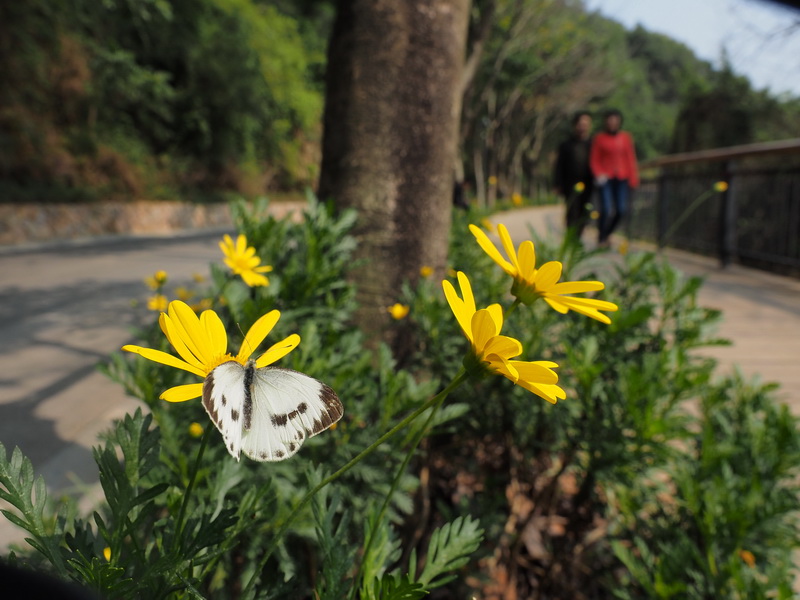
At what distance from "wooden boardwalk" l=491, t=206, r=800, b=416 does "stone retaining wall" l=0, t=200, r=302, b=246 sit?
6036mm

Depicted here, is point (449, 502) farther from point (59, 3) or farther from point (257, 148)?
point (257, 148)

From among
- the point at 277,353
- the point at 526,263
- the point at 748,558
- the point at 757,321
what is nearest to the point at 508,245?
the point at 526,263

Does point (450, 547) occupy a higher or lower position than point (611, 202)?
lower

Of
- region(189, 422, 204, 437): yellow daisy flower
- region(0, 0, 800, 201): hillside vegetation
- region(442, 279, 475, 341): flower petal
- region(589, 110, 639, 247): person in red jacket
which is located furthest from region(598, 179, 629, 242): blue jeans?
region(442, 279, 475, 341): flower petal

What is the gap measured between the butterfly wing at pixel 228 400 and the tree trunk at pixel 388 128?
4.85ft

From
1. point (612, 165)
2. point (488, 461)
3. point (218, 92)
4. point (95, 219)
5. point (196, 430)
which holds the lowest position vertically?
point (488, 461)

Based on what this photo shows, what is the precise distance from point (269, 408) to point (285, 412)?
18 mm

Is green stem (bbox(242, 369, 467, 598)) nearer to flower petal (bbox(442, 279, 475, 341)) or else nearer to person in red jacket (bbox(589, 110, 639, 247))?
flower petal (bbox(442, 279, 475, 341))

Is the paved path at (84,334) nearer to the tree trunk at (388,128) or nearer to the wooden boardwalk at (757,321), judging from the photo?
the wooden boardwalk at (757,321)

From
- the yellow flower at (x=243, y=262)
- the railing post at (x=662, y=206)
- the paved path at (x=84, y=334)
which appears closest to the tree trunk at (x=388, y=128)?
the paved path at (x=84, y=334)

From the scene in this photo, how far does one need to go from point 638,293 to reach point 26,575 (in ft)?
6.60

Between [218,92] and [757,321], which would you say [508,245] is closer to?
[757,321]

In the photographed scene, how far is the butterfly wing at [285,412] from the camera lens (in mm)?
542

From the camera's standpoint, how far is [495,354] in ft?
1.85
